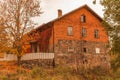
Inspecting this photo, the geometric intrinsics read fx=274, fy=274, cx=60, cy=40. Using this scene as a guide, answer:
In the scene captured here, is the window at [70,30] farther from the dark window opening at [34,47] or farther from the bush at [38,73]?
the bush at [38,73]

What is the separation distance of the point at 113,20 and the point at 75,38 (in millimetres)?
15553

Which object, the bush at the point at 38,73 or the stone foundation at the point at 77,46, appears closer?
the bush at the point at 38,73

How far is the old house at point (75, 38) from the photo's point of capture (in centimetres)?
4228

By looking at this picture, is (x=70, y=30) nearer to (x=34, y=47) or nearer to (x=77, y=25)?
(x=77, y=25)

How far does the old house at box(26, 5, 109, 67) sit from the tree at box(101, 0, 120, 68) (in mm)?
11457

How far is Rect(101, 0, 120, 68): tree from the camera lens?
28452 mm

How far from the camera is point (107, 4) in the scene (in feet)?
96.1

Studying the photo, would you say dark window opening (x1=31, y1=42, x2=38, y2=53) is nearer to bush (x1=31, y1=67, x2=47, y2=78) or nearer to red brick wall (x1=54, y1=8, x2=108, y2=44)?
red brick wall (x1=54, y1=8, x2=108, y2=44)

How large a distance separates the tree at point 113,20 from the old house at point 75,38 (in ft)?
37.6

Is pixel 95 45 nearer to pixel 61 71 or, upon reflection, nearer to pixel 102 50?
pixel 102 50

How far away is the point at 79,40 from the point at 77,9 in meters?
5.12

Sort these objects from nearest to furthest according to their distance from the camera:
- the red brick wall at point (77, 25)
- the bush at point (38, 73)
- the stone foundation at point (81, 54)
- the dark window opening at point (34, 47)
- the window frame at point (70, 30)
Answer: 1. the bush at point (38, 73)
2. the stone foundation at point (81, 54)
3. the red brick wall at point (77, 25)
4. the window frame at point (70, 30)
5. the dark window opening at point (34, 47)

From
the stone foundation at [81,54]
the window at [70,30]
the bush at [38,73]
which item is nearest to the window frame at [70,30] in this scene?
the window at [70,30]

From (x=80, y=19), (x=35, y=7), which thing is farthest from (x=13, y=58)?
(x=80, y=19)
